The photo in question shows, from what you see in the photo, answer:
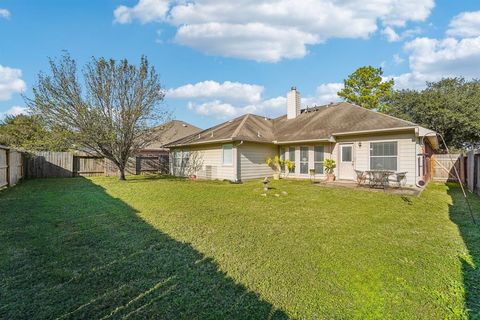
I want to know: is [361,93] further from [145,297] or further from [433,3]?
[145,297]

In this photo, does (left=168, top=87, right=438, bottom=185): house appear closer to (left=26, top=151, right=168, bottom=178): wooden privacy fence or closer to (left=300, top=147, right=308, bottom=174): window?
(left=300, top=147, right=308, bottom=174): window

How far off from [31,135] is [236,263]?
26.1 metres

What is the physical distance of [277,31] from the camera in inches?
541

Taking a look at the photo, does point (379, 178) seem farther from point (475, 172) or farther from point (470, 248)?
point (470, 248)

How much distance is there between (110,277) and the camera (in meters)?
3.10

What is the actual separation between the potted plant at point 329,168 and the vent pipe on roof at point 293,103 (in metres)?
5.56

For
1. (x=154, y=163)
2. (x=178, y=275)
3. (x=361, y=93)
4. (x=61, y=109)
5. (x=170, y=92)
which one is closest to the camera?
(x=178, y=275)

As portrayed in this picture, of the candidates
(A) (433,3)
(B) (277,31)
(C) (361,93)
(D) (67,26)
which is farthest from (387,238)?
(C) (361,93)

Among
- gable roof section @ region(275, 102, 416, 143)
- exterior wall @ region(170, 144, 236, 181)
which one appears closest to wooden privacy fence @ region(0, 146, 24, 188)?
exterior wall @ region(170, 144, 236, 181)

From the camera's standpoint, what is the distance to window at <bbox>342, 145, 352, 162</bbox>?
41.1ft

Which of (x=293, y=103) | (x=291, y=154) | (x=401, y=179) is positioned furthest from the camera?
(x=293, y=103)

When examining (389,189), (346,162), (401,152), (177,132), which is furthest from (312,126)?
(177,132)

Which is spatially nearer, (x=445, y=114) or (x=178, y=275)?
(x=178, y=275)

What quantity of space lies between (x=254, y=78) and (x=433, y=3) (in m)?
12.0
